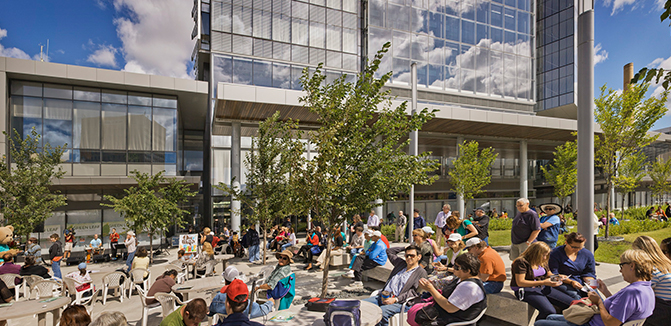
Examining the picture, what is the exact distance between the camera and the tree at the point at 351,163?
23.7ft

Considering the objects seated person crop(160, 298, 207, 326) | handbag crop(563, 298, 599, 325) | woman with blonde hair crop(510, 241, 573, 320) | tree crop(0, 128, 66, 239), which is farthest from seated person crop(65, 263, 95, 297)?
handbag crop(563, 298, 599, 325)

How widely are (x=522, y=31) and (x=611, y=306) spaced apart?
4219cm

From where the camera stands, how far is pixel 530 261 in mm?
5004

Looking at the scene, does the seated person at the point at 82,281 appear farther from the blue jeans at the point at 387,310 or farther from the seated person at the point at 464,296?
the seated person at the point at 464,296

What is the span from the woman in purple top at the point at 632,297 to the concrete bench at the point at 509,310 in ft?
5.86

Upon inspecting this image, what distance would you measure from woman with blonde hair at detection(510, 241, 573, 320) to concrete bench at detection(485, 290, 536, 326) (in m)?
0.26

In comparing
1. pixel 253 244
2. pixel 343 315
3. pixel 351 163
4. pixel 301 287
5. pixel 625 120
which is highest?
pixel 625 120

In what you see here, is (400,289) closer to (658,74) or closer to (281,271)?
(281,271)

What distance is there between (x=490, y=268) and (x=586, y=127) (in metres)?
3.22

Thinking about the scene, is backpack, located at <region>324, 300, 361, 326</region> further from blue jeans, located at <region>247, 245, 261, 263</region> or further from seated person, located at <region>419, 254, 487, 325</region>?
blue jeans, located at <region>247, 245, 261, 263</region>

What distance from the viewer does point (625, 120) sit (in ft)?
45.3

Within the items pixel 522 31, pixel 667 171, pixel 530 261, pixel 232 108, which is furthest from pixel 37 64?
pixel 667 171

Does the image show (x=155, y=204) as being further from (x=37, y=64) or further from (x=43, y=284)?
(x=37, y=64)

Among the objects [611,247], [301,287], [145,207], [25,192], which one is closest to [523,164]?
[611,247]
